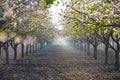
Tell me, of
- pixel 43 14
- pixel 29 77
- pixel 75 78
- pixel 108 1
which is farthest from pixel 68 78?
pixel 108 1

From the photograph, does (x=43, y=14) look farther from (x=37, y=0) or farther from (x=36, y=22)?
(x=37, y=0)

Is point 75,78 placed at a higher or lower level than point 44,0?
lower

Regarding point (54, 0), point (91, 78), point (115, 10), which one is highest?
point (115, 10)

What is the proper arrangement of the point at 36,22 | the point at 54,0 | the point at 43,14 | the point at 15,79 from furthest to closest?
the point at 36,22 → the point at 43,14 → the point at 15,79 → the point at 54,0

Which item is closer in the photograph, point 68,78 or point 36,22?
point 68,78

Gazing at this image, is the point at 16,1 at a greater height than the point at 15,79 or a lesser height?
greater

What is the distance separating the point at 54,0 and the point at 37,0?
16635 millimetres

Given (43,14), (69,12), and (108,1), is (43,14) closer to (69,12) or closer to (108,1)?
(69,12)

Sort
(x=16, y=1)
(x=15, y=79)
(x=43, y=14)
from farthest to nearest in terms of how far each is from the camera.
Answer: (x=43, y=14) < (x=15, y=79) < (x=16, y=1)

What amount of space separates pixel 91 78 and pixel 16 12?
30.4ft

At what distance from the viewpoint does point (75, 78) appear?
28.9 meters

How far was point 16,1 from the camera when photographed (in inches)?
818

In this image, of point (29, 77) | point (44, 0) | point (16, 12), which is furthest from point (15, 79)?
point (44, 0)

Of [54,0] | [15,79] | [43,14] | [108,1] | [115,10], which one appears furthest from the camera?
[43,14]
